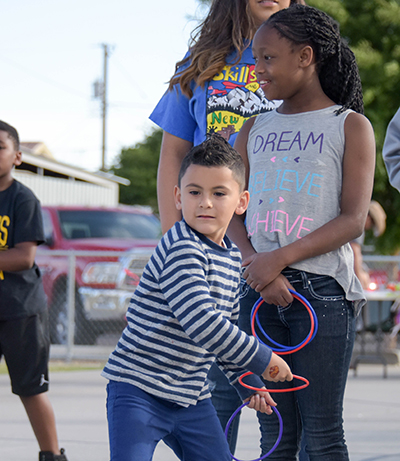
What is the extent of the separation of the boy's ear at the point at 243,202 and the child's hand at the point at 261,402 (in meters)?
0.60

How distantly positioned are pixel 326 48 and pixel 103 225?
26.6ft

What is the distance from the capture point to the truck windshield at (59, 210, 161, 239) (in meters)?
10.1

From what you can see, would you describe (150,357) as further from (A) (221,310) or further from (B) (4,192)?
(B) (4,192)

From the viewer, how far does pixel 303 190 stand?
2.45 meters

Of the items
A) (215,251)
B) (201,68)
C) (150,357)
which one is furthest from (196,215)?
(201,68)

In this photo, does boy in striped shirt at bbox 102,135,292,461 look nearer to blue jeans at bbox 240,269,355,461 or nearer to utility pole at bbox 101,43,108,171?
blue jeans at bbox 240,269,355,461

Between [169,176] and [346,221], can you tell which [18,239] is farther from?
[346,221]

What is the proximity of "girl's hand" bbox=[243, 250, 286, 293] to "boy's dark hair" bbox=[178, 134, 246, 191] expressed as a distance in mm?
236

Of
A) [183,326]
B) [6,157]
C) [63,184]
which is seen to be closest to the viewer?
[183,326]

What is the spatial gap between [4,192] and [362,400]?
391 cm

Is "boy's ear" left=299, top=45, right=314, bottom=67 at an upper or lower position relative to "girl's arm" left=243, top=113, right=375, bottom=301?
upper

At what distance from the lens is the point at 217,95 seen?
279cm

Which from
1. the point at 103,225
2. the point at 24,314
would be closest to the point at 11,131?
the point at 24,314

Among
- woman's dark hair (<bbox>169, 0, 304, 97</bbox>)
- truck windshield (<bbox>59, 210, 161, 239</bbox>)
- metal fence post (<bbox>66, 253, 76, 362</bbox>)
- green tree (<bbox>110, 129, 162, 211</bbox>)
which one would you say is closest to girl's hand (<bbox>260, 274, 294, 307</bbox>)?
woman's dark hair (<bbox>169, 0, 304, 97</bbox>)
